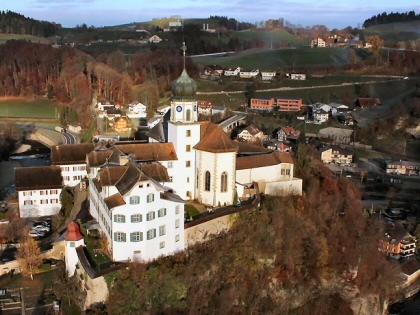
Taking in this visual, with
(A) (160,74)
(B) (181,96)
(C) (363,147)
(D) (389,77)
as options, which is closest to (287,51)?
(D) (389,77)

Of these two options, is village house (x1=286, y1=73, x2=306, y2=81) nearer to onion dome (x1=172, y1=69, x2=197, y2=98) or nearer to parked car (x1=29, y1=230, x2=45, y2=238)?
onion dome (x1=172, y1=69, x2=197, y2=98)

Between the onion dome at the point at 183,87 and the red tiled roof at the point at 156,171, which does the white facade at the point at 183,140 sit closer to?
the onion dome at the point at 183,87

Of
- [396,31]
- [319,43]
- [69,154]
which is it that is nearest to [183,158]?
[69,154]

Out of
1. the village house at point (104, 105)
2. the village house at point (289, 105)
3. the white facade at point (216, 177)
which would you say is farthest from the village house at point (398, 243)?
the village house at point (289, 105)

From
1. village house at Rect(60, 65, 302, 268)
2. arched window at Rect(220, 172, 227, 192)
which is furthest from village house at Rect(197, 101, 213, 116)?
arched window at Rect(220, 172, 227, 192)

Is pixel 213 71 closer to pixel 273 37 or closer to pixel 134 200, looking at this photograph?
pixel 273 37
